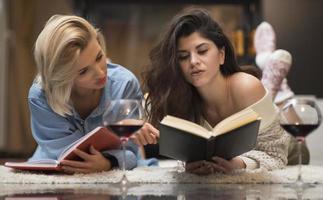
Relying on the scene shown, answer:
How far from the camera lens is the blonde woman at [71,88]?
1574 millimetres

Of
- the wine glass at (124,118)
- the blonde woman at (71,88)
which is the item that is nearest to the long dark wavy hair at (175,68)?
the blonde woman at (71,88)

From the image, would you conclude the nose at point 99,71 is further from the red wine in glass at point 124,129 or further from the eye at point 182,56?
the red wine in glass at point 124,129

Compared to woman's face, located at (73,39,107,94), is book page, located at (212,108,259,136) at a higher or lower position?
lower

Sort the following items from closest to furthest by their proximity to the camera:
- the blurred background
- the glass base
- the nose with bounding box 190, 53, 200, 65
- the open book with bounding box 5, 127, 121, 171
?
1. the glass base
2. the open book with bounding box 5, 127, 121, 171
3. the nose with bounding box 190, 53, 200, 65
4. the blurred background

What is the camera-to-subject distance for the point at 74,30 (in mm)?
1591

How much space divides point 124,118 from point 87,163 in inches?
9.8

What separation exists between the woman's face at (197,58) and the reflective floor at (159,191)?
1.24 ft

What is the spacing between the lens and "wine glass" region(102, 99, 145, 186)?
1247 mm

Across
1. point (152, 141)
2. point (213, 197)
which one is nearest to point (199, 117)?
point (152, 141)

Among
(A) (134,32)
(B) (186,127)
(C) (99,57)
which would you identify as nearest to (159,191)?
(B) (186,127)

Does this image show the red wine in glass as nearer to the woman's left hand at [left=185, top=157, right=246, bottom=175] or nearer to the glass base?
the woman's left hand at [left=185, top=157, right=246, bottom=175]

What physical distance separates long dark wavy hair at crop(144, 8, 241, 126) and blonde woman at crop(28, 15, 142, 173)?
0.39 ft

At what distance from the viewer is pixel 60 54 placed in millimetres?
1569

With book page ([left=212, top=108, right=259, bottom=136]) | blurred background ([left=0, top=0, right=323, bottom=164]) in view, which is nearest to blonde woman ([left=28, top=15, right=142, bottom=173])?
book page ([left=212, top=108, right=259, bottom=136])
